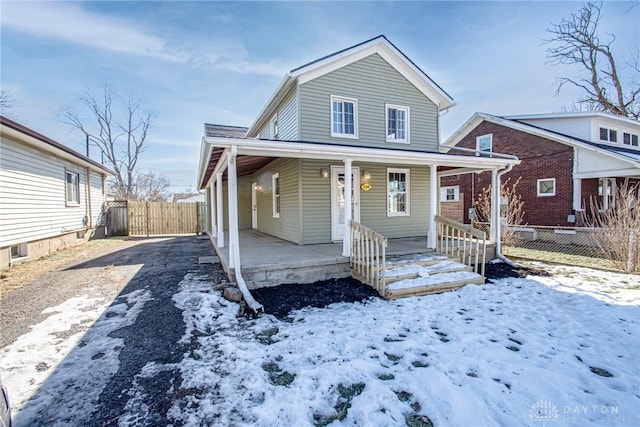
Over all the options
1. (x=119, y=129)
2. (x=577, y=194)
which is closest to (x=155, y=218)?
(x=119, y=129)

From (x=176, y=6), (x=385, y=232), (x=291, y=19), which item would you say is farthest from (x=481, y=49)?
(x=176, y=6)

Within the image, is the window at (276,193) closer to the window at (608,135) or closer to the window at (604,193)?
the window at (604,193)

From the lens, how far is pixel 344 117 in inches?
350

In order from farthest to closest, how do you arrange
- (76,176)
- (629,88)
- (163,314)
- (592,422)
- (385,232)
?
(629,88)
(76,176)
(385,232)
(163,314)
(592,422)

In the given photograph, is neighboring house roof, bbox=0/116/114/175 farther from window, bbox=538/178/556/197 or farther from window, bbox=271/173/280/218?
window, bbox=538/178/556/197

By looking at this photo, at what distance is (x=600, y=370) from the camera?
3031 millimetres

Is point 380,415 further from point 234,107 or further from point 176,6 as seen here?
point 234,107

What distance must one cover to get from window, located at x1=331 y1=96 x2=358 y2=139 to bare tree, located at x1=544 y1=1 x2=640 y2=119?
64.6 feet

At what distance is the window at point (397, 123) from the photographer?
31.1ft

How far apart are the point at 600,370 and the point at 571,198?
1259 centimetres

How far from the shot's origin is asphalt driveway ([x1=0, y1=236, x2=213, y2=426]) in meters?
2.49

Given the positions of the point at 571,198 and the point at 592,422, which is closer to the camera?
the point at 592,422

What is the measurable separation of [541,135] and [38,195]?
63.8 ft

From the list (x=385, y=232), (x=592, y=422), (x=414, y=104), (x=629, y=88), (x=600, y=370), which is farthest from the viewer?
Result: (x=629, y=88)
